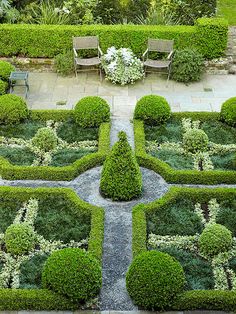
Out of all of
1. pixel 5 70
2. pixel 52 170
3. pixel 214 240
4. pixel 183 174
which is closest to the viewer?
pixel 214 240

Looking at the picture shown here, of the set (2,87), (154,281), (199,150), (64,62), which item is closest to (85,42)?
(64,62)

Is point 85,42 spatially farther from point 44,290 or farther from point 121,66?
point 44,290

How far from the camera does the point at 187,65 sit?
61.3ft

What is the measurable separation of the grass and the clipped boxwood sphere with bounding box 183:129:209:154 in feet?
22.9

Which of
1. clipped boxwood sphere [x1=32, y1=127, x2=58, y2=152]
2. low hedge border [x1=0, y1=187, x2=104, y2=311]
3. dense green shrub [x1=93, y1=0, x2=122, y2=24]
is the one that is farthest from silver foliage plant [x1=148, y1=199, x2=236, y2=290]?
dense green shrub [x1=93, y1=0, x2=122, y2=24]

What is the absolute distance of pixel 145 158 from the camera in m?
15.3

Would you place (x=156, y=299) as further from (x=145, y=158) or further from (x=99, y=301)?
(x=145, y=158)

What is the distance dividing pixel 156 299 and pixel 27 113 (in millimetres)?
Answer: 7156

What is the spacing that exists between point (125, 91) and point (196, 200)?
5.40m

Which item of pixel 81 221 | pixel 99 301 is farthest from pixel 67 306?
pixel 81 221

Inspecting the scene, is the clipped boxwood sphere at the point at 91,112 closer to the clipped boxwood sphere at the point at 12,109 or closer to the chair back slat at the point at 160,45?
the clipped boxwood sphere at the point at 12,109

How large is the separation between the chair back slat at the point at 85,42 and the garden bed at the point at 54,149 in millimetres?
2770

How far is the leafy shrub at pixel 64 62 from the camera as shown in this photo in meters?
19.1

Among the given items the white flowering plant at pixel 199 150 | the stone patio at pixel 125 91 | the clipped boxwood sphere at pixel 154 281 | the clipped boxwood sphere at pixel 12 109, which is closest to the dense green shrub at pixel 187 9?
the stone patio at pixel 125 91
